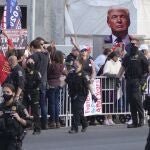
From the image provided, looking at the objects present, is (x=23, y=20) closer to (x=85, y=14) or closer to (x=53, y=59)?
(x=85, y=14)

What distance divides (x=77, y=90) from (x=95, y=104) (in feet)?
7.28

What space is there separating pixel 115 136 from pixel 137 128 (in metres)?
1.45

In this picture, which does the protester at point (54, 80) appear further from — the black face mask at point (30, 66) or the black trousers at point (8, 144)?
the black trousers at point (8, 144)

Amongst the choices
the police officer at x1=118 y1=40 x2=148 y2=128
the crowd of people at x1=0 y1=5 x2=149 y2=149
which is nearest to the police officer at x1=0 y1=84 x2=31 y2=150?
the crowd of people at x1=0 y1=5 x2=149 y2=149

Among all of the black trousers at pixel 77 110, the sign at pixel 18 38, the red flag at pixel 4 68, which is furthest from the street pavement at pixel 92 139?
the sign at pixel 18 38

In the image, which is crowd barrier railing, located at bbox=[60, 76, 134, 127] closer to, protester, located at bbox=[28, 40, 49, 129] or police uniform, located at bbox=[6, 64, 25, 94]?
protester, located at bbox=[28, 40, 49, 129]

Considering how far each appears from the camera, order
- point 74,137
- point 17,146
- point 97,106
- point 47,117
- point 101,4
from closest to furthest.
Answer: point 17,146, point 74,137, point 47,117, point 97,106, point 101,4

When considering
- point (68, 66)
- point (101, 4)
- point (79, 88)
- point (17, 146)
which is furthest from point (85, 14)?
point (17, 146)

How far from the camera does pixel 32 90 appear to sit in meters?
17.0

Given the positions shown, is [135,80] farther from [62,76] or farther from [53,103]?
[53,103]

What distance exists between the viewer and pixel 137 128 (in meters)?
18.3

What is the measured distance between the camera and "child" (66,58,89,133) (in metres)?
17.1

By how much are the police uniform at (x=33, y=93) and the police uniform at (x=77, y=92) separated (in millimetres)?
719

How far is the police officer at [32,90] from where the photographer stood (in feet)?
55.6
